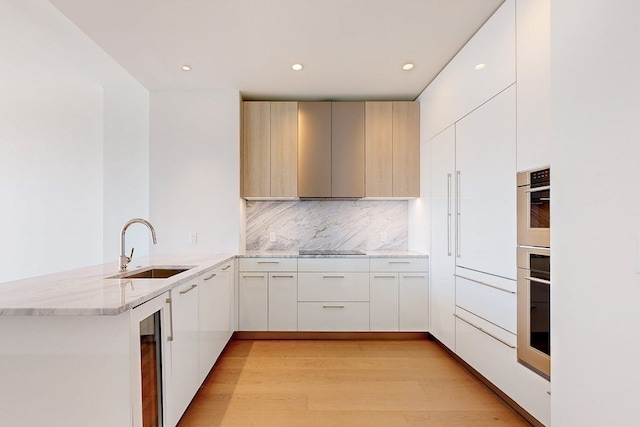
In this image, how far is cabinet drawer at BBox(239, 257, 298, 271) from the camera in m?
3.51

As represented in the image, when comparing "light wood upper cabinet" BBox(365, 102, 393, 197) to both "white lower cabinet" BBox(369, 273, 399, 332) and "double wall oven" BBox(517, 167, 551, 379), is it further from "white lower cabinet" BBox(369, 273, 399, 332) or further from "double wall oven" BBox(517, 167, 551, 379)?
"double wall oven" BBox(517, 167, 551, 379)

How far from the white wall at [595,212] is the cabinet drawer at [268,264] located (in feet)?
8.31

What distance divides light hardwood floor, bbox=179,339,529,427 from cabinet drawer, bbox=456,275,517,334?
0.57 m

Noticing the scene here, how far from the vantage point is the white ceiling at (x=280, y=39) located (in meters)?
2.21

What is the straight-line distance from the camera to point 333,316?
3498 mm

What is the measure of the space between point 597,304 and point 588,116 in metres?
0.62

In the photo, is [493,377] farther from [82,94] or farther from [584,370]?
[82,94]

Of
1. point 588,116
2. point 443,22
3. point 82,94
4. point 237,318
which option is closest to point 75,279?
point 237,318

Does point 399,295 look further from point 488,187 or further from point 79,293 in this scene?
point 79,293

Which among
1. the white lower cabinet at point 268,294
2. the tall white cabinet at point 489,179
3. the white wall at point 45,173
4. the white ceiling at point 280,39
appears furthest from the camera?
the white wall at point 45,173

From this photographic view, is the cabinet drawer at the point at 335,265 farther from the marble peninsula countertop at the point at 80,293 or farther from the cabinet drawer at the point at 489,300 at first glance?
the marble peninsula countertop at the point at 80,293

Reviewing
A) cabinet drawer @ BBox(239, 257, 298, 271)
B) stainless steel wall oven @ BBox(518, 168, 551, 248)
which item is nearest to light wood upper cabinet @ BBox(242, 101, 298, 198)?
cabinet drawer @ BBox(239, 257, 298, 271)

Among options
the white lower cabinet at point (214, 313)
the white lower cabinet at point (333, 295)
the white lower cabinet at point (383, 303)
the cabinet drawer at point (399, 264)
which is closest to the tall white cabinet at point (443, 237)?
the cabinet drawer at point (399, 264)

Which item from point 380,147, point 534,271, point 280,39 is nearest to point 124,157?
point 280,39
